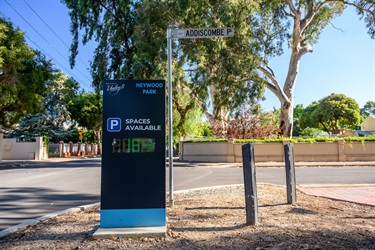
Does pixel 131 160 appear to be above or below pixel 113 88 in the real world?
below

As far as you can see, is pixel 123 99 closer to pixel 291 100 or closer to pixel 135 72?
pixel 135 72

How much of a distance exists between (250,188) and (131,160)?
73.5 inches

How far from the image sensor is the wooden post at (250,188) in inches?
188

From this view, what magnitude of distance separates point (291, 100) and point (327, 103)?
40.7 m

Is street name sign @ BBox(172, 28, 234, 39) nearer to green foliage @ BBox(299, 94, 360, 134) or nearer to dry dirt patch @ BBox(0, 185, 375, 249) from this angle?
dry dirt patch @ BBox(0, 185, 375, 249)

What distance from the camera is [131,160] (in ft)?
14.5

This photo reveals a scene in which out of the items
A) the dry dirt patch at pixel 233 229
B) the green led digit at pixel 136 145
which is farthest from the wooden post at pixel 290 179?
the green led digit at pixel 136 145

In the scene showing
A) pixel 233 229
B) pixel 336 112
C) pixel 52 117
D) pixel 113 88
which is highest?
pixel 336 112

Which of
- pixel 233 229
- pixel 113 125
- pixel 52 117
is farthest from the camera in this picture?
pixel 52 117

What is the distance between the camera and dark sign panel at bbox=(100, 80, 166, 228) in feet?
14.4

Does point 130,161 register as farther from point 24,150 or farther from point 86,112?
point 86,112

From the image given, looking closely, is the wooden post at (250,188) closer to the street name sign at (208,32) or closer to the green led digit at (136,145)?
the green led digit at (136,145)

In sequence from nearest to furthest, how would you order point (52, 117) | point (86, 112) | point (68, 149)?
point (68, 149)
point (52, 117)
point (86, 112)

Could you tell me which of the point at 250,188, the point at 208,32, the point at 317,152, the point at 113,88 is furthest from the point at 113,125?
the point at 317,152
